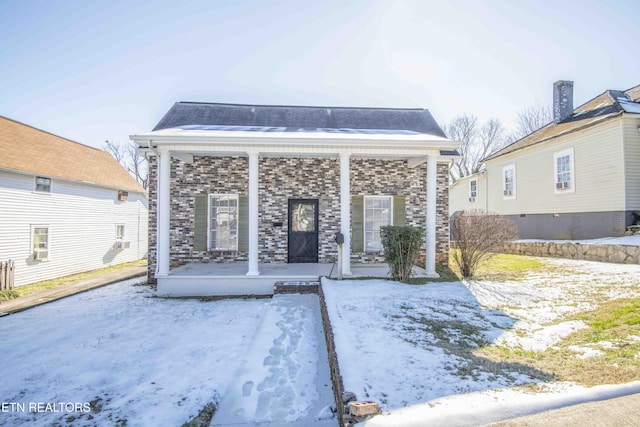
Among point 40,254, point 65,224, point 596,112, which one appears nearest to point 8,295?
point 40,254

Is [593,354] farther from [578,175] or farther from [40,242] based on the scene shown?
[40,242]

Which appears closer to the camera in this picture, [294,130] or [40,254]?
[294,130]

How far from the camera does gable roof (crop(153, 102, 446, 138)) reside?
981 cm

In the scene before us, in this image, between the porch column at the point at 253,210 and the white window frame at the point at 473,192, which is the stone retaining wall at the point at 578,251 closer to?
the white window frame at the point at 473,192

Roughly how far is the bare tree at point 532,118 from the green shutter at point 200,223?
89.4 feet

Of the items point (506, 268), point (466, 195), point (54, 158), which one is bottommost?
point (506, 268)

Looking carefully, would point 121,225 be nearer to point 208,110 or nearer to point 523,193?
point 208,110

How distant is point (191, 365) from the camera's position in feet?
13.0

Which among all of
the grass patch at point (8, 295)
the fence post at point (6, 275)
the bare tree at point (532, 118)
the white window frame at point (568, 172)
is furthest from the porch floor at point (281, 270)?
the bare tree at point (532, 118)

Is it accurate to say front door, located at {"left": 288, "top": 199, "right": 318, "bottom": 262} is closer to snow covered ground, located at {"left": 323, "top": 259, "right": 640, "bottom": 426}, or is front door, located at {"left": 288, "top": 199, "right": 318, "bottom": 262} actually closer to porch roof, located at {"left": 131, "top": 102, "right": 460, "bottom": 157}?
porch roof, located at {"left": 131, "top": 102, "right": 460, "bottom": 157}

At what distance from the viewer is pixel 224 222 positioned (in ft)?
29.1

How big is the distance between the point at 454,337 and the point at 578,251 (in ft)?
28.4

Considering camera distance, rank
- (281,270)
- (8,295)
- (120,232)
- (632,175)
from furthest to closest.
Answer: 1. (120,232)
2. (632,175)
3. (8,295)
4. (281,270)

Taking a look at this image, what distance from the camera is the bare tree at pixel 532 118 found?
1016 inches
